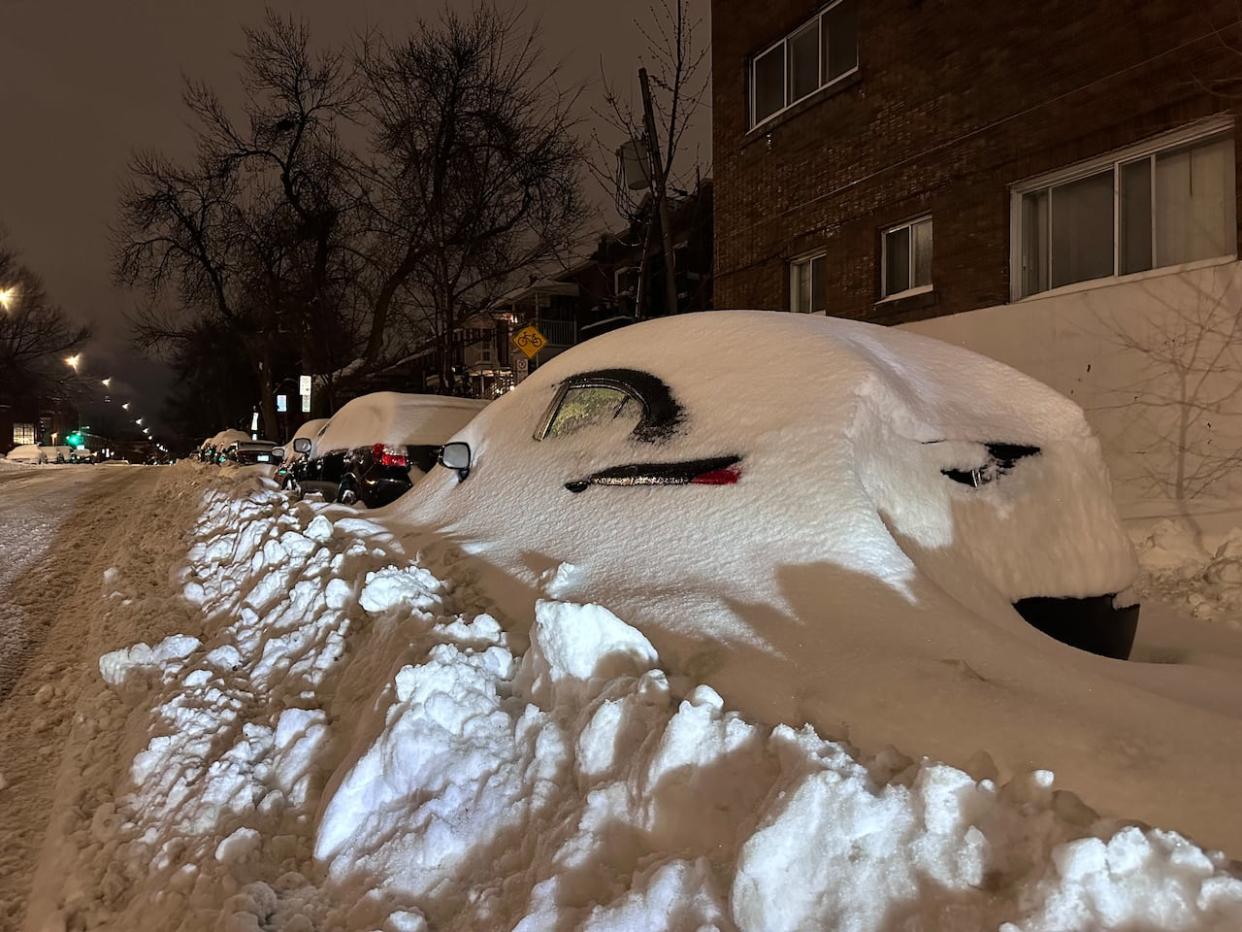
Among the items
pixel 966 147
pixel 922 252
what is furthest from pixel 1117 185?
pixel 922 252

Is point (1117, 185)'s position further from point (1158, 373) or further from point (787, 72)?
point (787, 72)

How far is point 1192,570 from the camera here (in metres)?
5.79

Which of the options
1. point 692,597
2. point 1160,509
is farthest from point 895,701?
point 1160,509

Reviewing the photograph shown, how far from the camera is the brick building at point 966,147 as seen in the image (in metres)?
7.52

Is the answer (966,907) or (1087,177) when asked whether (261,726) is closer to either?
(966,907)

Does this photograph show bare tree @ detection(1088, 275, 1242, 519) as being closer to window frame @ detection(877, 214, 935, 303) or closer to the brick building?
the brick building

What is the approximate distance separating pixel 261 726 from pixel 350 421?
266 inches

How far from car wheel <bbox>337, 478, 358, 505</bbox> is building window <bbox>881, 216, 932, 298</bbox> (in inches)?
295

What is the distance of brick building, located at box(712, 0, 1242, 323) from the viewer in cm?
752

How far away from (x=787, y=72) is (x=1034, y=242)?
5.33 m

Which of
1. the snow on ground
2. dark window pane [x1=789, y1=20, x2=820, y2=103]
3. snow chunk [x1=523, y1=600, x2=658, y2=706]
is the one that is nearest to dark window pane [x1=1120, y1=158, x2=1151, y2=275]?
dark window pane [x1=789, y1=20, x2=820, y2=103]

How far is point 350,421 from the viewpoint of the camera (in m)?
9.41

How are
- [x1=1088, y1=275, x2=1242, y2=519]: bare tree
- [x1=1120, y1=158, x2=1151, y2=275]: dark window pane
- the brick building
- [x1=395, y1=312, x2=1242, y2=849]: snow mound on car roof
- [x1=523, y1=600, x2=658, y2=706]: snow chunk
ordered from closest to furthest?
[x1=395, y1=312, x2=1242, y2=849]: snow mound on car roof
[x1=523, y1=600, x2=658, y2=706]: snow chunk
[x1=1088, y1=275, x2=1242, y2=519]: bare tree
the brick building
[x1=1120, y1=158, x2=1151, y2=275]: dark window pane

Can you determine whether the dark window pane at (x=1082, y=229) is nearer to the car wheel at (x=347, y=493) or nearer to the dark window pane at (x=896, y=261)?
the dark window pane at (x=896, y=261)
